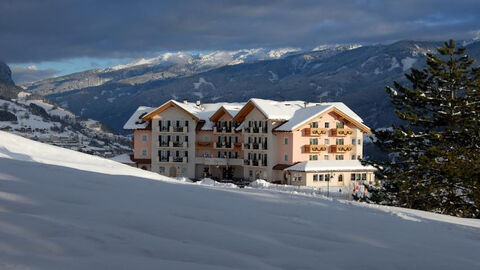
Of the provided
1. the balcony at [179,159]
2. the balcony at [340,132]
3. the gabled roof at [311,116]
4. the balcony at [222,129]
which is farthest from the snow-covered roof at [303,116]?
the balcony at [179,159]

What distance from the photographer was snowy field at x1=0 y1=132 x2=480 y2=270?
604cm

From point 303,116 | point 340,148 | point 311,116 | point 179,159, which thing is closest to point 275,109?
point 303,116

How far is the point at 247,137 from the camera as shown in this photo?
67562 mm

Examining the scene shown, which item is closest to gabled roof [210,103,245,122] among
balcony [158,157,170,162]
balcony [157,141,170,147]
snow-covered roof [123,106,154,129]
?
balcony [157,141,170,147]

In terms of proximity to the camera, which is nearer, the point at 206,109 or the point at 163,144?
the point at 163,144

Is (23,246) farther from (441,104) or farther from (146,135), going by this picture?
(146,135)

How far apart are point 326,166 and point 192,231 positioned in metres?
55.2

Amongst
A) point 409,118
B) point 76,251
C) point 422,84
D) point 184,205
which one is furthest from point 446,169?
Result: point 76,251

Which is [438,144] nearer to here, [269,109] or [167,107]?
[269,109]

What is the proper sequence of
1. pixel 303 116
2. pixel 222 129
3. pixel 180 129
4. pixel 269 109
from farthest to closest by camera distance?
pixel 180 129 → pixel 222 129 → pixel 269 109 → pixel 303 116

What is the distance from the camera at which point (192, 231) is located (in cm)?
748

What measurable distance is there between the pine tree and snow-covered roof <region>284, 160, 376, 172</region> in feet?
92.9

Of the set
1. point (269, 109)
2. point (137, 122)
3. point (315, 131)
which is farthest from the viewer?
point (137, 122)

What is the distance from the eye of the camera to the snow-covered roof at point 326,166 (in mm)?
60438
